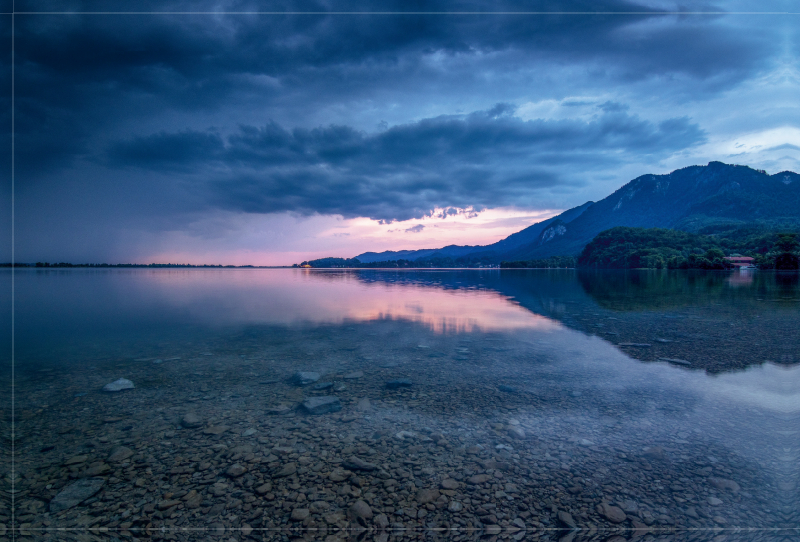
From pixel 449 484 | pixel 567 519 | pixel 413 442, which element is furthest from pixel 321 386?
pixel 567 519

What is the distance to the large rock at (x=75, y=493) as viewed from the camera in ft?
15.5

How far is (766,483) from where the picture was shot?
16.5 ft

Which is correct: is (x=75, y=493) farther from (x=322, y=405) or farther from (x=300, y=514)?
(x=322, y=405)

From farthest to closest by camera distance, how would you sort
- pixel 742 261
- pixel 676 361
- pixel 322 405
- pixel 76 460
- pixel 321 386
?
pixel 742 261, pixel 676 361, pixel 321 386, pixel 322 405, pixel 76 460

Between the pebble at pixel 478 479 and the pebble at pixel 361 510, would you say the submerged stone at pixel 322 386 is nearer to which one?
the pebble at pixel 361 510

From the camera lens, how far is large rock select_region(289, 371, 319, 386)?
9602mm

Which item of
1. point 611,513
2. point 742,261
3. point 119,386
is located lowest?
point 611,513

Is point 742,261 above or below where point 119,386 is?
above

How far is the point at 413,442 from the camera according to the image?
6301mm

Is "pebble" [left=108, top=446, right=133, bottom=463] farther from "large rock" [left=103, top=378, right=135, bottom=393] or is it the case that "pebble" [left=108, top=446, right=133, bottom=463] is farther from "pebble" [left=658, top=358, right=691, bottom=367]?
"pebble" [left=658, top=358, right=691, bottom=367]

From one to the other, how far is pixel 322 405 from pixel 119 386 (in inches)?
241

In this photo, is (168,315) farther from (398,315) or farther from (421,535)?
(421,535)

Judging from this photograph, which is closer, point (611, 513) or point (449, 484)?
point (611, 513)

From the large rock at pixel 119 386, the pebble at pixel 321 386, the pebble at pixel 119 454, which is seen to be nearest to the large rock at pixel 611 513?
the pebble at pixel 321 386
